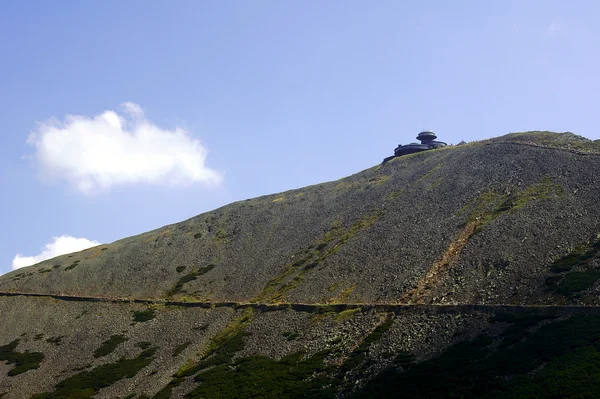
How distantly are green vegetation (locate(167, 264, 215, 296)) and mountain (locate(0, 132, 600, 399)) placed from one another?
461 mm

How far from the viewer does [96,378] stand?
72.1 meters

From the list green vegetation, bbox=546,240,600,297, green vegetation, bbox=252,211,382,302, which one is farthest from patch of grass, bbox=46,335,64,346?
green vegetation, bbox=546,240,600,297

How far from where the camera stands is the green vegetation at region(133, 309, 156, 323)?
89137 millimetres

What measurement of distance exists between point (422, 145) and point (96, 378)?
4356 inches

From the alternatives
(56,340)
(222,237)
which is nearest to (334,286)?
(56,340)

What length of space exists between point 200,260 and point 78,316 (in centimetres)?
2594

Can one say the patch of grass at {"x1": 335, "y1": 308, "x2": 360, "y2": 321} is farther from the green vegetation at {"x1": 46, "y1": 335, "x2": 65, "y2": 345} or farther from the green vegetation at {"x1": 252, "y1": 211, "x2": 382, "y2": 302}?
the green vegetation at {"x1": 46, "y1": 335, "x2": 65, "y2": 345}

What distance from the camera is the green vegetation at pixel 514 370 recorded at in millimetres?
42969

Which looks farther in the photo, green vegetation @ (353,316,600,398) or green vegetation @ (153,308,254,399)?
green vegetation @ (153,308,254,399)

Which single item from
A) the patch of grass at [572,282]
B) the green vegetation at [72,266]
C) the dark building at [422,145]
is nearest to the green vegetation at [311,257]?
the patch of grass at [572,282]

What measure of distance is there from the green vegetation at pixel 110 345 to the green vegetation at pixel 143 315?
5016mm

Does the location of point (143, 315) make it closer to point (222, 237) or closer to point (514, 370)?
point (222, 237)

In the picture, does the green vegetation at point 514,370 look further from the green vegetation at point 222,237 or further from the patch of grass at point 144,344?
the green vegetation at point 222,237

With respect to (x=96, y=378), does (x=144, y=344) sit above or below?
above
